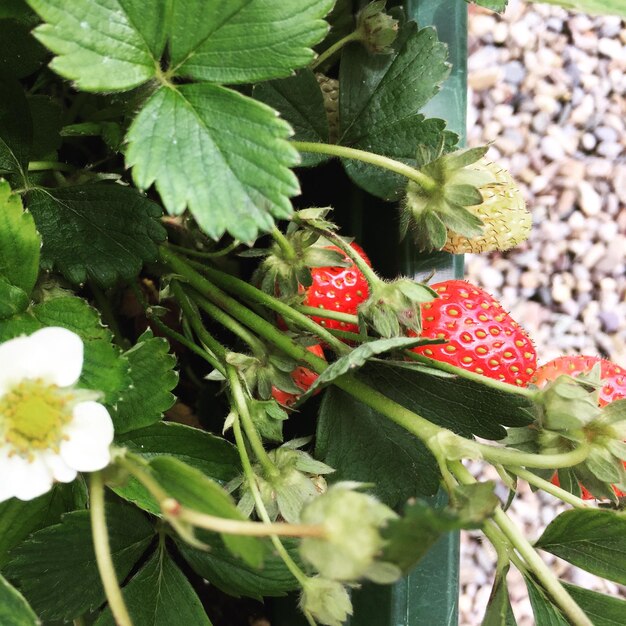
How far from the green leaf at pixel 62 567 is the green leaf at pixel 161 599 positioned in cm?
2

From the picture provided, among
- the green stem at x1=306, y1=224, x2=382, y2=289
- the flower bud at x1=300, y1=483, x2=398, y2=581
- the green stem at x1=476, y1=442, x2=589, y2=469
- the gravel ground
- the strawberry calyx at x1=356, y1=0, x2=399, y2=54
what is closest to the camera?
the flower bud at x1=300, y1=483, x2=398, y2=581

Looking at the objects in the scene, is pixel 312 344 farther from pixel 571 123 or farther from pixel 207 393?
pixel 571 123

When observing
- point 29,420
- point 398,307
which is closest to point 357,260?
point 398,307

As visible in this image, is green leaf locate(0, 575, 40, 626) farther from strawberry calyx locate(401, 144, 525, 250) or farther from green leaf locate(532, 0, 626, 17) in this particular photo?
green leaf locate(532, 0, 626, 17)

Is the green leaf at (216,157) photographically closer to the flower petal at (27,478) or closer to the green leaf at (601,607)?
the flower petal at (27,478)

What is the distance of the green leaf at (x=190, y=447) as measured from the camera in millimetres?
567

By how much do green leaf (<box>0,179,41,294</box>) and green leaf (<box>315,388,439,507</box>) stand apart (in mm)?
232

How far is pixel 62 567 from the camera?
56 cm

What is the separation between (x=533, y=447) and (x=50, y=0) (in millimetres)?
414

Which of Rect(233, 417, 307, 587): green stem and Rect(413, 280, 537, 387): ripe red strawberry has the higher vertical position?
Rect(413, 280, 537, 387): ripe red strawberry

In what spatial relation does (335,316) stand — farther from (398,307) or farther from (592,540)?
(592,540)

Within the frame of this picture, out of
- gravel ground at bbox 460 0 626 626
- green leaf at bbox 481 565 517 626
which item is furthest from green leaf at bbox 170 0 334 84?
gravel ground at bbox 460 0 626 626

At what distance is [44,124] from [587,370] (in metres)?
0.47

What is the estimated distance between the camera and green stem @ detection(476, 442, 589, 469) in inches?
17.7
